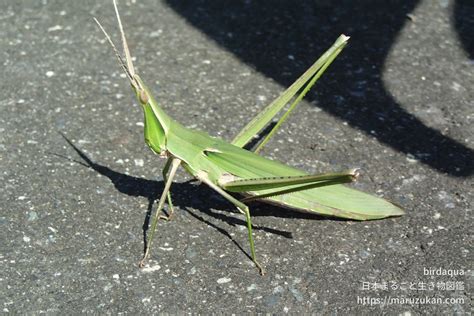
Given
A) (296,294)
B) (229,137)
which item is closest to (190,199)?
(229,137)

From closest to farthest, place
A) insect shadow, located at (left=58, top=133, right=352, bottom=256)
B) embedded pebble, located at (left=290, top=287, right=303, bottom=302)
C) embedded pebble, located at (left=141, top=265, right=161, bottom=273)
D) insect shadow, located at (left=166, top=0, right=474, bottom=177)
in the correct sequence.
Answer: embedded pebble, located at (left=290, top=287, right=303, bottom=302)
embedded pebble, located at (left=141, top=265, right=161, bottom=273)
insect shadow, located at (left=58, top=133, right=352, bottom=256)
insect shadow, located at (left=166, top=0, right=474, bottom=177)

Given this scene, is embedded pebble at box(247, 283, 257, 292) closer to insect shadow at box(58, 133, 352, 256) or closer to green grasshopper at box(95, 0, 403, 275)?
green grasshopper at box(95, 0, 403, 275)

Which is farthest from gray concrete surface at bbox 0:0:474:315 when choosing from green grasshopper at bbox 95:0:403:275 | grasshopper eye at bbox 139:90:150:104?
grasshopper eye at bbox 139:90:150:104

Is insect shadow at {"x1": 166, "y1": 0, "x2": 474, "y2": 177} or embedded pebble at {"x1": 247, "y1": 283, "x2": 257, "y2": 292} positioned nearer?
embedded pebble at {"x1": 247, "y1": 283, "x2": 257, "y2": 292}

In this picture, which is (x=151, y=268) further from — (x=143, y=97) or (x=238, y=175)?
(x=143, y=97)

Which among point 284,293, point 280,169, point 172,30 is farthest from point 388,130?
point 172,30

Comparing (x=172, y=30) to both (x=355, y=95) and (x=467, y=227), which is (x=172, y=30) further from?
(x=467, y=227)
